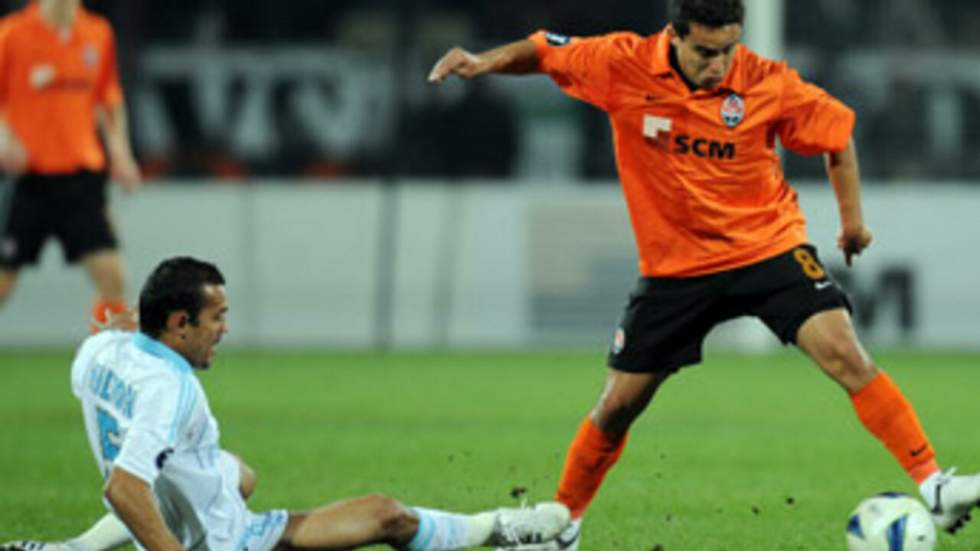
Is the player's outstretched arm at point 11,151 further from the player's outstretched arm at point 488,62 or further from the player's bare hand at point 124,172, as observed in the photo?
the player's outstretched arm at point 488,62

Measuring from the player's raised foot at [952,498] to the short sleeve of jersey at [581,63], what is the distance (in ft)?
5.60

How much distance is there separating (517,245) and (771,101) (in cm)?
1181

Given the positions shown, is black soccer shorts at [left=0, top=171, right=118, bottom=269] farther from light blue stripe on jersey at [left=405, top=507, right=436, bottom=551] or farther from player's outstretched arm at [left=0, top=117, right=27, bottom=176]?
light blue stripe on jersey at [left=405, top=507, right=436, bottom=551]

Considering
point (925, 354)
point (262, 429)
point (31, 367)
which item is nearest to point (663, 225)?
point (262, 429)

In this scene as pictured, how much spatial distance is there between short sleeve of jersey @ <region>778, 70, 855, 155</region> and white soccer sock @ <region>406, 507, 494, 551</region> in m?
1.78

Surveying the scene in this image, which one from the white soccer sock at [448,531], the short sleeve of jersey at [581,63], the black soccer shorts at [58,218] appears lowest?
the black soccer shorts at [58,218]

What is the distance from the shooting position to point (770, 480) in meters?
9.21

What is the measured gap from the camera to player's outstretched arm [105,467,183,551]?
214 inches

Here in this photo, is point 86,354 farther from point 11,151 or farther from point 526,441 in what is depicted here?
point 11,151

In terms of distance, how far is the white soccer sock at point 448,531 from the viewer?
611 cm

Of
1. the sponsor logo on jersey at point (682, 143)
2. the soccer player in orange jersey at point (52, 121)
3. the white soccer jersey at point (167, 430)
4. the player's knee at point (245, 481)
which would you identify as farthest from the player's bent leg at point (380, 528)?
the soccer player in orange jersey at point (52, 121)

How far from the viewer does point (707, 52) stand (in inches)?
268

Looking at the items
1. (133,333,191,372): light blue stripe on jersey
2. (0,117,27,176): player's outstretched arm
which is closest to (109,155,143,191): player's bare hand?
(0,117,27,176): player's outstretched arm

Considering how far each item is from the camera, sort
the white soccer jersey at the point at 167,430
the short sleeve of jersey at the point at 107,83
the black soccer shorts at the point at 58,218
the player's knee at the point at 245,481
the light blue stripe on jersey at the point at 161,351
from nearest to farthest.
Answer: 1. the white soccer jersey at the point at 167,430
2. the light blue stripe on jersey at the point at 161,351
3. the player's knee at the point at 245,481
4. the black soccer shorts at the point at 58,218
5. the short sleeve of jersey at the point at 107,83
